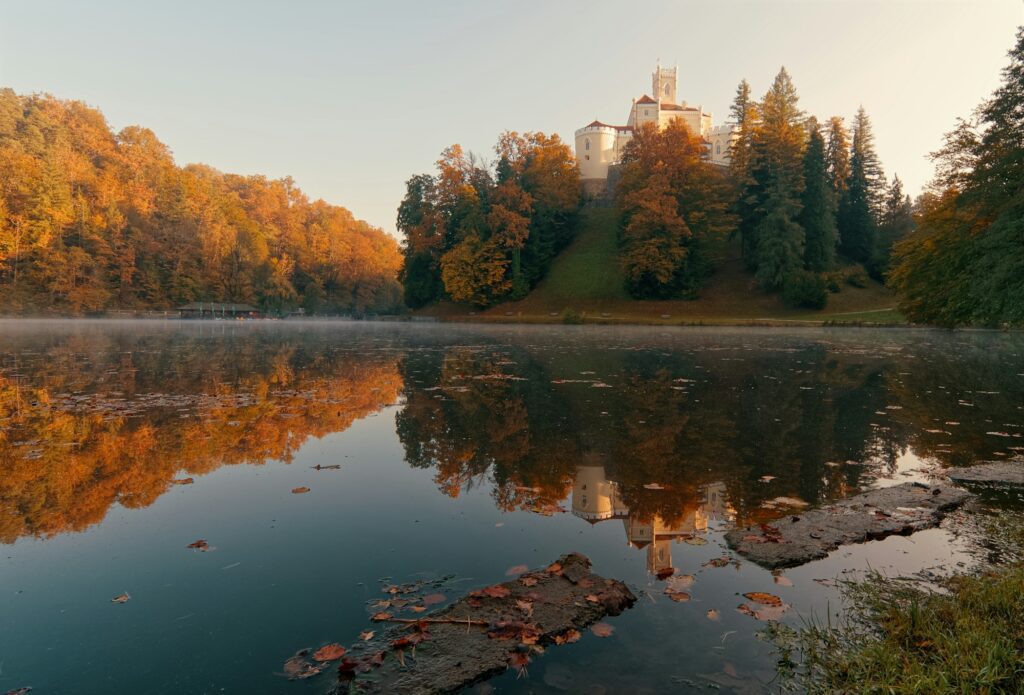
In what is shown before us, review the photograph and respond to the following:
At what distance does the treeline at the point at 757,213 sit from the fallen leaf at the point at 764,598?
58.8m

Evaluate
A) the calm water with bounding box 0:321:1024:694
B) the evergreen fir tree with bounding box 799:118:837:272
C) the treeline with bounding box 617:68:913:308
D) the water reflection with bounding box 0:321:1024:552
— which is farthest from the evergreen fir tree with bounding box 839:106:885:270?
the calm water with bounding box 0:321:1024:694

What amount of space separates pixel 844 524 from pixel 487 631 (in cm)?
412

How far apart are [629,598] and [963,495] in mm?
5032

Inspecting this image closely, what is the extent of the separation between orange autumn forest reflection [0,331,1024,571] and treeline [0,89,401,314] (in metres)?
72.0

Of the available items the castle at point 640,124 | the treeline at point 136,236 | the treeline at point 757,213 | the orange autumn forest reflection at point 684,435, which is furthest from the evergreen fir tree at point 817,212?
the treeline at point 136,236

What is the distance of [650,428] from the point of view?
10.3m

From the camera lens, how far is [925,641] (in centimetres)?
350

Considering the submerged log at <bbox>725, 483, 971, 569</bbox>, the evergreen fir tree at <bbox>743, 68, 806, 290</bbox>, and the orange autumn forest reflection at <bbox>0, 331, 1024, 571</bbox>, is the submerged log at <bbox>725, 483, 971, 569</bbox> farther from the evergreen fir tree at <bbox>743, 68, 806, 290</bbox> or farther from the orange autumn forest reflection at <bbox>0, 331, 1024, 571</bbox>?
the evergreen fir tree at <bbox>743, 68, 806, 290</bbox>

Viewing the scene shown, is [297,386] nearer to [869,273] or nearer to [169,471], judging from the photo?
[169,471]

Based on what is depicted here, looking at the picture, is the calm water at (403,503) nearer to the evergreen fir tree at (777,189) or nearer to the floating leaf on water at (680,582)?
the floating leaf on water at (680,582)

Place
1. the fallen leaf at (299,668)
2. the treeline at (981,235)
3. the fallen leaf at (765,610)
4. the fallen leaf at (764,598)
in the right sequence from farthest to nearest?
the treeline at (981,235) < the fallen leaf at (764,598) < the fallen leaf at (765,610) < the fallen leaf at (299,668)

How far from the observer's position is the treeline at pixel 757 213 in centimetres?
6084

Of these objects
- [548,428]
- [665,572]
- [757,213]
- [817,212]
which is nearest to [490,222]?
[757,213]

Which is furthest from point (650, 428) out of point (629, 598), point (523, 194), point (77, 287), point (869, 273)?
point (77, 287)
